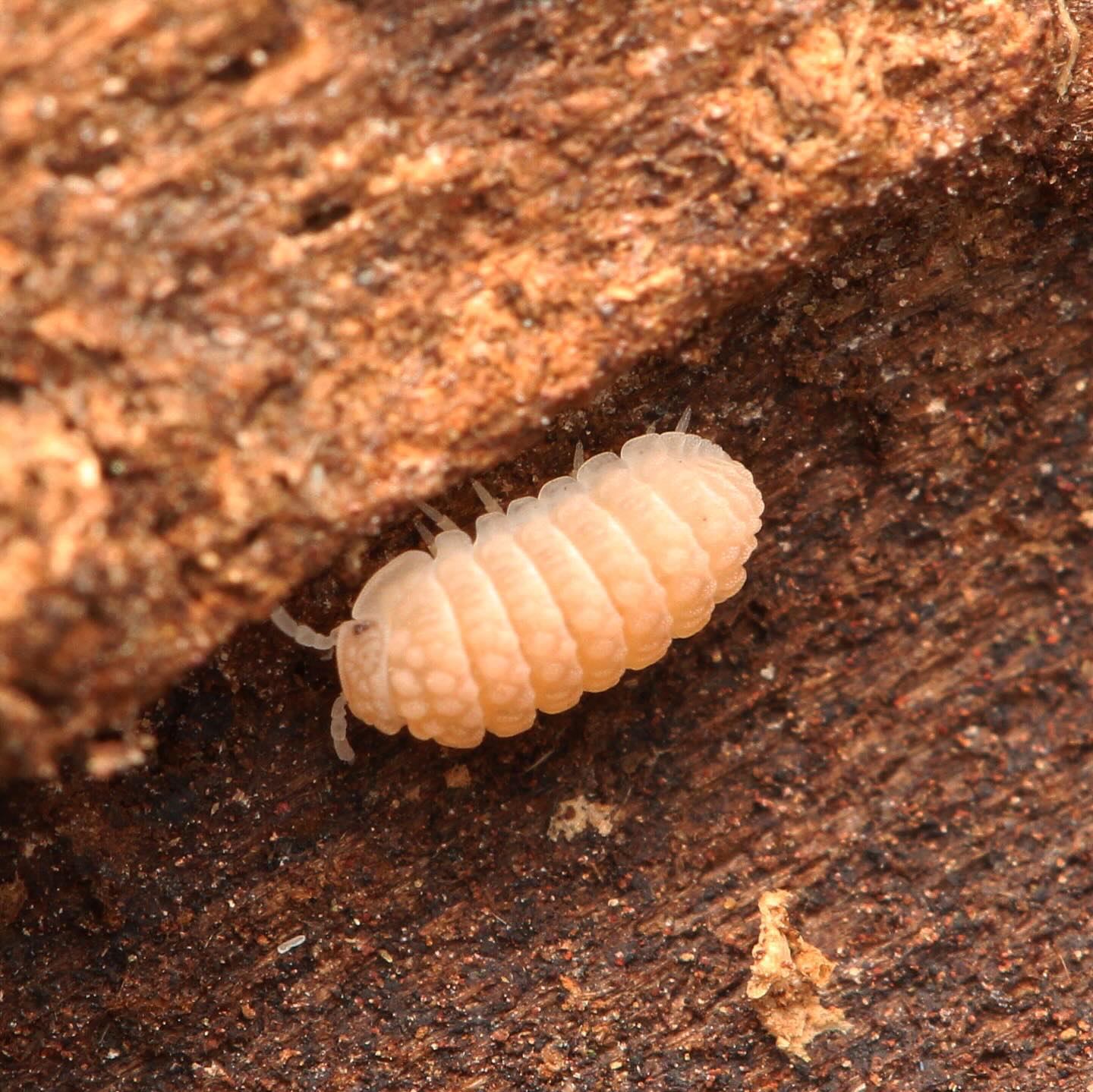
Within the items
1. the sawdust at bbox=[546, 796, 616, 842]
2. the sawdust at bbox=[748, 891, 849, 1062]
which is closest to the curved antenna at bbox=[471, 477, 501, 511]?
the sawdust at bbox=[546, 796, 616, 842]

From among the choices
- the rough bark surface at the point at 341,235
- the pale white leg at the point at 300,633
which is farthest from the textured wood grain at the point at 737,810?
the rough bark surface at the point at 341,235

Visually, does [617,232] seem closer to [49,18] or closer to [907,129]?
[907,129]

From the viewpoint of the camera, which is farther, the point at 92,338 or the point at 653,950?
the point at 653,950

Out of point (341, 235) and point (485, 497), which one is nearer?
point (341, 235)

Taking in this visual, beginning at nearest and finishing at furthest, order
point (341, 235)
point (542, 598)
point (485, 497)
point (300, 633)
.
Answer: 1. point (341, 235)
2. point (542, 598)
3. point (300, 633)
4. point (485, 497)

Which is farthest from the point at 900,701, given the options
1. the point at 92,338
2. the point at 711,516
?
the point at 92,338

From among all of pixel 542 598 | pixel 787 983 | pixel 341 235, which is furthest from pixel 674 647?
pixel 341 235

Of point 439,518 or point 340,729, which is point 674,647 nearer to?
point 439,518

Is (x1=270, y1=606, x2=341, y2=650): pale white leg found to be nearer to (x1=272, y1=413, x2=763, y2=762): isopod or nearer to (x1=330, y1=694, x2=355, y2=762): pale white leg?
(x1=272, y1=413, x2=763, y2=762): isopod
